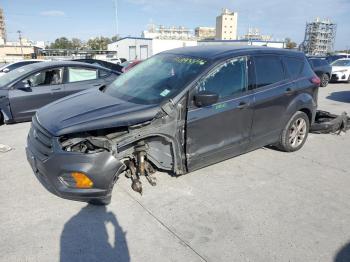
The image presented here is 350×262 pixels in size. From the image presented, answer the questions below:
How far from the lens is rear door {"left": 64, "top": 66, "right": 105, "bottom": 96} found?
7.03 metres

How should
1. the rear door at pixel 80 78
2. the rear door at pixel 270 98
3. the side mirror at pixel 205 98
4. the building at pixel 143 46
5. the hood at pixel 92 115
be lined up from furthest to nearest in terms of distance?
the building at pixel 143 46 < the rear door at pixel 80 78 < the rear door at pixel 270 98 < the side mirror at pixel 205 98 < the hood at pixel 92 115

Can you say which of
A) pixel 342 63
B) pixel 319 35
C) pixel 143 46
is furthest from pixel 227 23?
pixel 342 63

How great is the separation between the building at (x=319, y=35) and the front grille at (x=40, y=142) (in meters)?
101

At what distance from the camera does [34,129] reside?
3.56 m

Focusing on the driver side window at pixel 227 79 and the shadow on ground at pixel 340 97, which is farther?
the shadow on ground at pixel 340 97

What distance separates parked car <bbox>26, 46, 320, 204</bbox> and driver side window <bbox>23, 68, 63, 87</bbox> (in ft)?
10.2

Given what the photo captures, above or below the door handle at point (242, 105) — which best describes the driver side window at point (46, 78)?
above

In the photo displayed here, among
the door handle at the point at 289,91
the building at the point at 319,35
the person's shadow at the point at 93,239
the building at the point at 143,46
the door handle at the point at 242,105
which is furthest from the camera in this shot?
the building at the point at 319,35

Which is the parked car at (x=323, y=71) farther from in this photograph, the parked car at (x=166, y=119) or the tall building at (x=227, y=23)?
the tall building at (x=227, y=23)

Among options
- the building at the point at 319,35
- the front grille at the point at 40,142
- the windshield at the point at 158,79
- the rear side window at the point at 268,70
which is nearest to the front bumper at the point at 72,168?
the front grille at the point at 40,142

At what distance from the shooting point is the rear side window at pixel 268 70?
425cm

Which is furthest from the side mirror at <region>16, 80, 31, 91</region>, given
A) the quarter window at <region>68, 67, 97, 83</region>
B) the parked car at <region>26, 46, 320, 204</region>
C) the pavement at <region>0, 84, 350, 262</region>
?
the parked car at <region>26, 46, 320, 204</region>

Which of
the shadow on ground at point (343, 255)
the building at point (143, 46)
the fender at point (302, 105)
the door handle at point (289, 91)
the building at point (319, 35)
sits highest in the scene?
the building at point (319, 35)

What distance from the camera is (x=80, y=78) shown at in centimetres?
729
